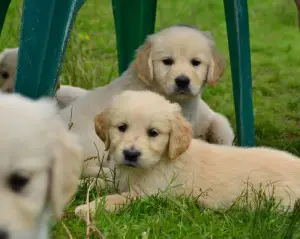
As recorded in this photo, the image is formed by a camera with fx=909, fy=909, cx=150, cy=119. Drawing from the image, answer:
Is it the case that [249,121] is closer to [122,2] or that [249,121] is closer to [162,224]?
[122,2]

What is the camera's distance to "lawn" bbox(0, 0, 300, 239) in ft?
14.2

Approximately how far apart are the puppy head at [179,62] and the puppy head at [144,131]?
2.90 ft

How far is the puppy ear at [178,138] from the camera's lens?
485cm

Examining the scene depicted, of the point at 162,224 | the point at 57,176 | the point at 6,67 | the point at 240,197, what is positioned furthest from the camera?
the point at 6,67

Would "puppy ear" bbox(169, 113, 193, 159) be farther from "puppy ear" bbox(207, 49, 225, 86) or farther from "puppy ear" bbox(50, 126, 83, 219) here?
"puppy ear" bbox(50, 126, 83, 219)

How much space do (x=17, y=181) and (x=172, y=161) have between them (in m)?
1.99

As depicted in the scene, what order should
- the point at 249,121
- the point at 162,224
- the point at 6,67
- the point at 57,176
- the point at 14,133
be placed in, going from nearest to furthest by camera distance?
the point at 14,133 < the point at 57,176 < the point at 162,224 < the point at 249,121 < the point at 6,67

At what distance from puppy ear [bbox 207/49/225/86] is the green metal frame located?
20 cm

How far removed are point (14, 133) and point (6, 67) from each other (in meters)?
3.77

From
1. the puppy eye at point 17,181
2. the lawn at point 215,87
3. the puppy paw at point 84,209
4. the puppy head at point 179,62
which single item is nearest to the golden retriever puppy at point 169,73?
the puppy head at point 179,62

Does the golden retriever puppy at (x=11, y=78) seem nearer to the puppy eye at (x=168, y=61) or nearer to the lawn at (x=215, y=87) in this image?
the lawn at (x=215, y=87)

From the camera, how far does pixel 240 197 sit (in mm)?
4711

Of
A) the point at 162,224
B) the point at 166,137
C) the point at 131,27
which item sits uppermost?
the point at 131,27

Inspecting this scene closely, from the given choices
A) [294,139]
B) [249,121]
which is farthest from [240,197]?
[294,139]
